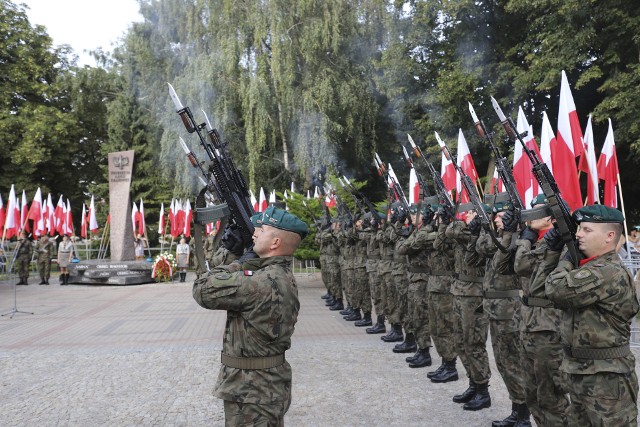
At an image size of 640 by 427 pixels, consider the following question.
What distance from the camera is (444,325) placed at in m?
6.36

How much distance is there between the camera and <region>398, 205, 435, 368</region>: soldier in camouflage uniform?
6941 millimetres

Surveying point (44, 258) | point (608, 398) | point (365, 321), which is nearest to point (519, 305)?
point (608, 398)

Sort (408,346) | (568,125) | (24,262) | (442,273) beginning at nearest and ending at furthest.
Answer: (442,273), (568,125), (408,346), (24,262)

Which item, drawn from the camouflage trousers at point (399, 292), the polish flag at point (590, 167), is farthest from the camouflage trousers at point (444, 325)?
the polish flag at point (590, 167)

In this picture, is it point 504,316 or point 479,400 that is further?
point 479,400

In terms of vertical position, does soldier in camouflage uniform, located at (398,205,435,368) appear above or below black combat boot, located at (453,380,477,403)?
above

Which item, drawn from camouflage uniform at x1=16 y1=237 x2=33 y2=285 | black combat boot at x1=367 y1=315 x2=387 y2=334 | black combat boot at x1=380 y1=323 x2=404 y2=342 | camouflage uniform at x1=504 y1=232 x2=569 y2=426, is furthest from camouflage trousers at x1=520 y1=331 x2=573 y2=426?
camouflage uniform at x1=16 y1=237 x2=33 y2=285

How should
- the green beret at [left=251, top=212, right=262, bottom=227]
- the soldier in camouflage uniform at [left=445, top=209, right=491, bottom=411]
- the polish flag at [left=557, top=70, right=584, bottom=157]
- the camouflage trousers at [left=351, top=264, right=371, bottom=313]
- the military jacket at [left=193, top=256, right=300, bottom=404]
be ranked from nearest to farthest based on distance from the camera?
1. the military jacket at [left=193, top=256, right=300, bottom=404]
2. the green beret at [left=251, top=212, right=262, bottom=227]
3. the soldier in camouflage uniform at [left=445, top=209, right=491, bottom=411]
4. the polish flag at [left=557, top=70, right=584, bottom=157]
5. the camouflage trousers at [left=351, top=264, right=371, bottom=313]

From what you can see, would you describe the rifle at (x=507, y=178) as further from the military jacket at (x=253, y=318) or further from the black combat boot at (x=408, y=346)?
the black combat boot at (x=408, y=346)

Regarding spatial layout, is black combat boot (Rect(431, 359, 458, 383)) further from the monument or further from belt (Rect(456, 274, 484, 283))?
the monument

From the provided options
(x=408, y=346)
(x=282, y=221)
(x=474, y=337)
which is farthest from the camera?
(x=408, y=346)

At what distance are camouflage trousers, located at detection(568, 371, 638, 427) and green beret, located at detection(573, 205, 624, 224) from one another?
0.89 meters

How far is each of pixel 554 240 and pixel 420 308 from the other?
3.64 metres

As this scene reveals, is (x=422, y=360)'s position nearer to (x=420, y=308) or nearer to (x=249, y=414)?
(x=420, y=308)
